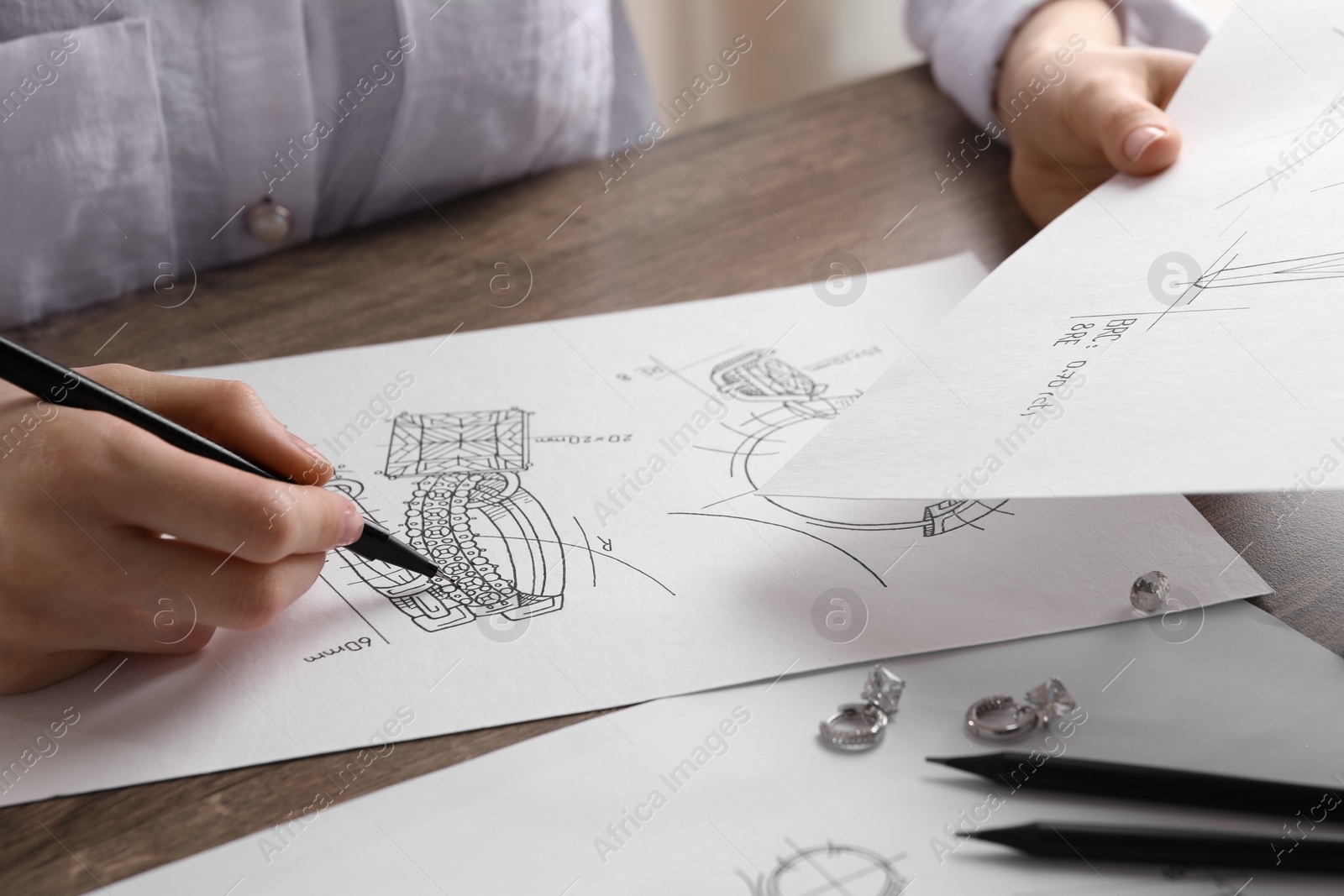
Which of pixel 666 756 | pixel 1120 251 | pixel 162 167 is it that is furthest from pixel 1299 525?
pixel 162 167

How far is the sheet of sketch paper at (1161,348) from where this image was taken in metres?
0.35

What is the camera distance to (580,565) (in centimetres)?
44

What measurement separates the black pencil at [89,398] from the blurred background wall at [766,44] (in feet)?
5.04

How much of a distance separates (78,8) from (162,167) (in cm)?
10

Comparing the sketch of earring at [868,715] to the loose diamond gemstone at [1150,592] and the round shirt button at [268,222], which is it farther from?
the round shirt button at [268,222]

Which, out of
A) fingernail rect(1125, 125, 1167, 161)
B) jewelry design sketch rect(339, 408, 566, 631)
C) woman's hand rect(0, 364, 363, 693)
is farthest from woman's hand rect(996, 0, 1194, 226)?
woman's hand rect(0, 364, 363, 693)

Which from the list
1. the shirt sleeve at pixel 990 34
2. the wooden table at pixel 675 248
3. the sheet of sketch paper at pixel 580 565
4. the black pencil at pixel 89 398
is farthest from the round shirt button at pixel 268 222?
the shirt sleeve at pixel 990 34

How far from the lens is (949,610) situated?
41 centimetres

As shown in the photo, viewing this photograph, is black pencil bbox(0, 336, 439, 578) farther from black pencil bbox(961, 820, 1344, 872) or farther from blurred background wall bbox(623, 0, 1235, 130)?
blurred background wall bbox(623, 0, 1235, 130)

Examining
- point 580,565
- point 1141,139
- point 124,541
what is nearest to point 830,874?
point 580,565

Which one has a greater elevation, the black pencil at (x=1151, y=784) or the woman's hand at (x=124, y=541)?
the black pencil at (x=1151, y=784)

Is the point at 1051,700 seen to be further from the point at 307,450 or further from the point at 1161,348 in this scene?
the point at 307,450

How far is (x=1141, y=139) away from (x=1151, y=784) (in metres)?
0.40

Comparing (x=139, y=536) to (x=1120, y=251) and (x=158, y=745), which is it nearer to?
(x=158, y=745)
